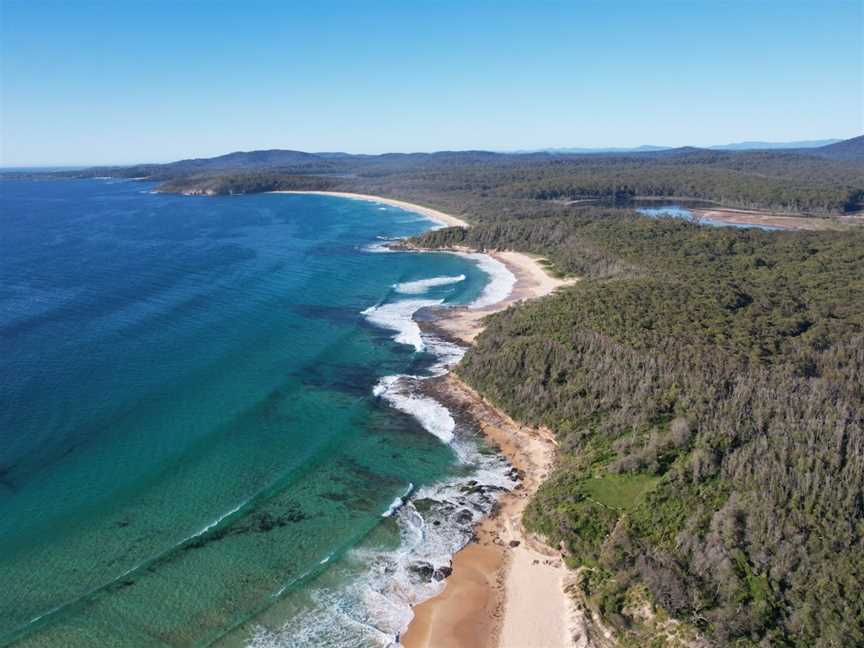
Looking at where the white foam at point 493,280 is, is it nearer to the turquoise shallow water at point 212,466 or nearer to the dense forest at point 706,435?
the turquoise shallow water at point 212,466

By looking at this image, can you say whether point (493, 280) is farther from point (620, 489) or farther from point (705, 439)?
point (620, 489)

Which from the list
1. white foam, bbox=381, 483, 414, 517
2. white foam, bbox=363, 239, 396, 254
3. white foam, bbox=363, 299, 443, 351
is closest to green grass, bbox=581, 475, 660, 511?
white foam, bbox=381, 483, 414, 517

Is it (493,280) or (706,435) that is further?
(493,280)

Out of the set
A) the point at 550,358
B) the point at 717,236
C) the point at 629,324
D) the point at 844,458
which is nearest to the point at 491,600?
the point at 844,458

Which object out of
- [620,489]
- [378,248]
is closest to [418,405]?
[620,489]

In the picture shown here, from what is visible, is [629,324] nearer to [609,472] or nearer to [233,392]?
[609,472]
